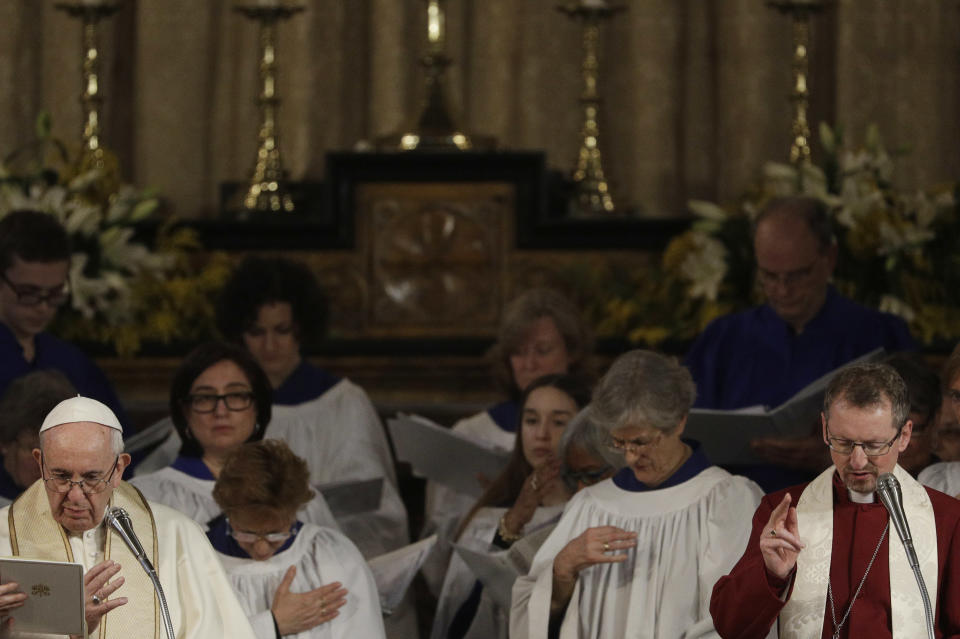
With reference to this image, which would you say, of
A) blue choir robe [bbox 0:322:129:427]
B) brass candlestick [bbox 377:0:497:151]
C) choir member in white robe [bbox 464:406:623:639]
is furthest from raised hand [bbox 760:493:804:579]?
brass candlestick [bbox 377:0:497:151]

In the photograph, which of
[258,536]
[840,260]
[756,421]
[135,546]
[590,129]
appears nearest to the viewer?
[135,546]

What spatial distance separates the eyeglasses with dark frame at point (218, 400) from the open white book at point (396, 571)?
667mm

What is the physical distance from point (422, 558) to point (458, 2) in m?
5.52

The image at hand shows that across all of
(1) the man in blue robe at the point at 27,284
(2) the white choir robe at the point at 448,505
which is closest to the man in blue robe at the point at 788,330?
(2) the white choir robe at the point at 448,505

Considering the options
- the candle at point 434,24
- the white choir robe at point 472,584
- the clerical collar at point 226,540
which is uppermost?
the candle at point 434,24

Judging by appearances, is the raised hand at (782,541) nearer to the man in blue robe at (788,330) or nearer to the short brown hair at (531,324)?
the man in blue robe at (788,330)

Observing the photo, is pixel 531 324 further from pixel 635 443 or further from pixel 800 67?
pixel 800 67

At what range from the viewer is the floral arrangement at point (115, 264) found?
321 inches

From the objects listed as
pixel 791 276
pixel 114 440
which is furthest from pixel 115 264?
pixel 114 440

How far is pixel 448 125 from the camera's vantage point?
8977 mm

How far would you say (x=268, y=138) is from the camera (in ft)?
30.2

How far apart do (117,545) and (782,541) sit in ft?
5.93

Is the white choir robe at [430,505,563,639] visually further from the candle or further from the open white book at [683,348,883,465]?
the candle

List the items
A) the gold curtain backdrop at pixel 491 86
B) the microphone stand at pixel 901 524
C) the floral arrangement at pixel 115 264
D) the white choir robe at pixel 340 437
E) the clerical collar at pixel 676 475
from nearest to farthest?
the microphone stand at pixel 901 524 < the clerical collar at pixel 676 475 < the white choir robe at pixel 340 437 < the floral arrangement at pixel 115 264 < the gold curtain backdrop at pixel 491 86
